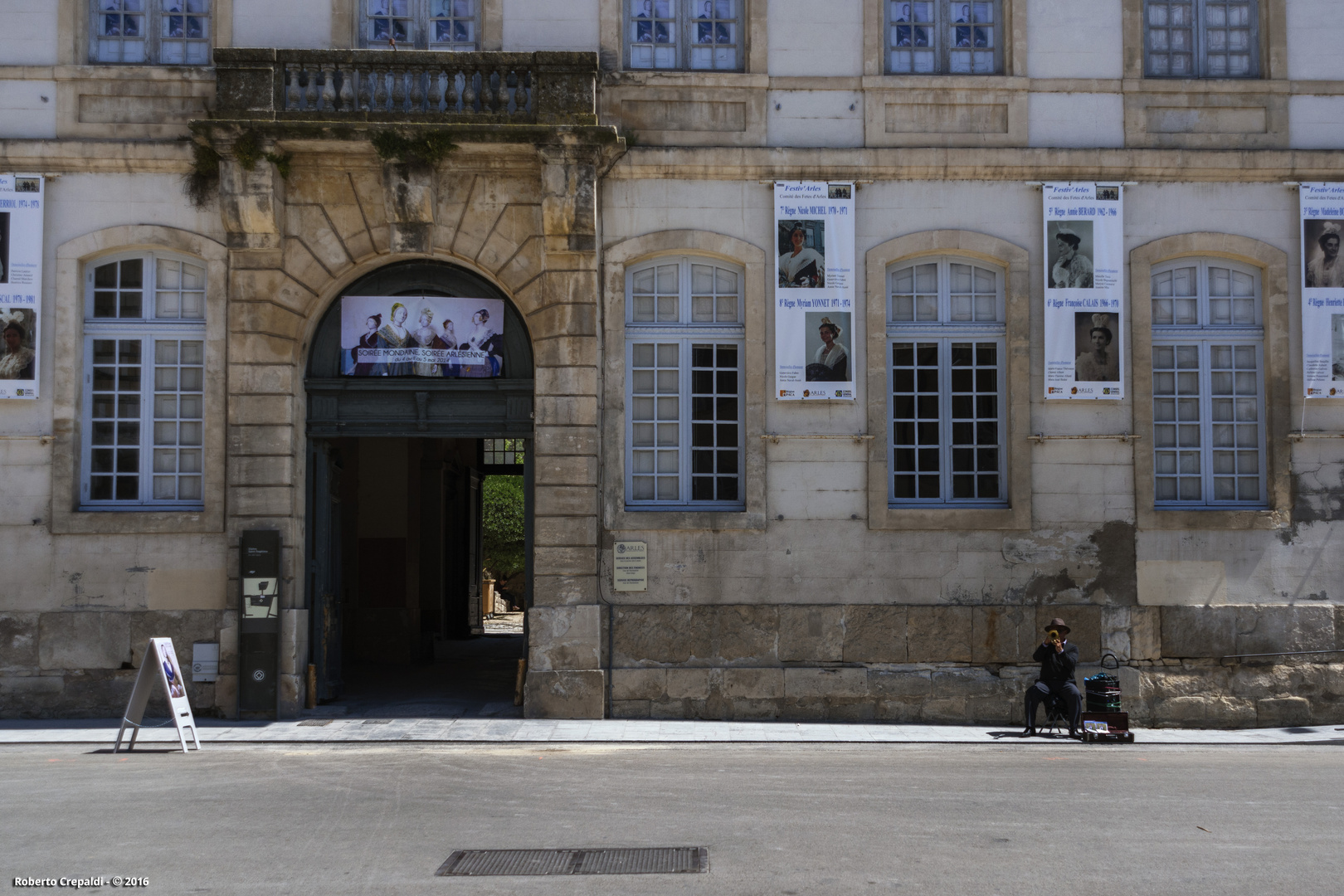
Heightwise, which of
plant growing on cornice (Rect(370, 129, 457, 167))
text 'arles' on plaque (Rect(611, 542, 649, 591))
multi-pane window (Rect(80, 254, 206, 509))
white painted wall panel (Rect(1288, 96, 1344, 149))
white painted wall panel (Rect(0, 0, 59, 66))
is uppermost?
white painted wall panel (Rect(0, 0, 59, 66))

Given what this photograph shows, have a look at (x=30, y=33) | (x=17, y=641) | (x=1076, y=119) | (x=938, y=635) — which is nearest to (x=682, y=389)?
(x=938, y=635)

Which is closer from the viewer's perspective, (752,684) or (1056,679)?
(1056,679)

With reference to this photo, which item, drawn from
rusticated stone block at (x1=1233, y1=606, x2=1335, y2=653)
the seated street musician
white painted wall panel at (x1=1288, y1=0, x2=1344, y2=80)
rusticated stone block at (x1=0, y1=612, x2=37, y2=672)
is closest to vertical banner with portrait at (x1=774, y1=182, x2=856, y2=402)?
the seated street musician

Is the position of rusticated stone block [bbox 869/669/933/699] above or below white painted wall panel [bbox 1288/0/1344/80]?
below

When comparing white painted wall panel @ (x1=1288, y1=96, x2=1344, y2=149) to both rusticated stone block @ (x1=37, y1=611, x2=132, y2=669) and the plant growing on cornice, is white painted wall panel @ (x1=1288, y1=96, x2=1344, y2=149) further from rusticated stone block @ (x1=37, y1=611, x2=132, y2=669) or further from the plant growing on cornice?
rusticated stone block @ (x1=37, y1=611, x2=132, y2=669)

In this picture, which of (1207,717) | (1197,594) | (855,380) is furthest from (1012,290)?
(1207,717)

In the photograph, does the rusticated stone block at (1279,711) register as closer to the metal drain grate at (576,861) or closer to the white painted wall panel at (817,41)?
the white painted wall panel at (817,41)

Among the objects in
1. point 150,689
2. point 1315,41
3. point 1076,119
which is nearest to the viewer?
Answer: point 150,689

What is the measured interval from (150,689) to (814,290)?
25.7 feet

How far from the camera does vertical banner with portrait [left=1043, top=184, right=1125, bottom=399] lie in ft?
43.6

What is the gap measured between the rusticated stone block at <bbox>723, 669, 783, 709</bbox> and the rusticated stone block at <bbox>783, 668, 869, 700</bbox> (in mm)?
100

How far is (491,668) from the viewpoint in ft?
56.7

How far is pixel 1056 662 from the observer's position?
1204cm

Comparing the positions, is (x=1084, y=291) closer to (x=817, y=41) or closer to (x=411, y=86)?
(x=817, y=41)
